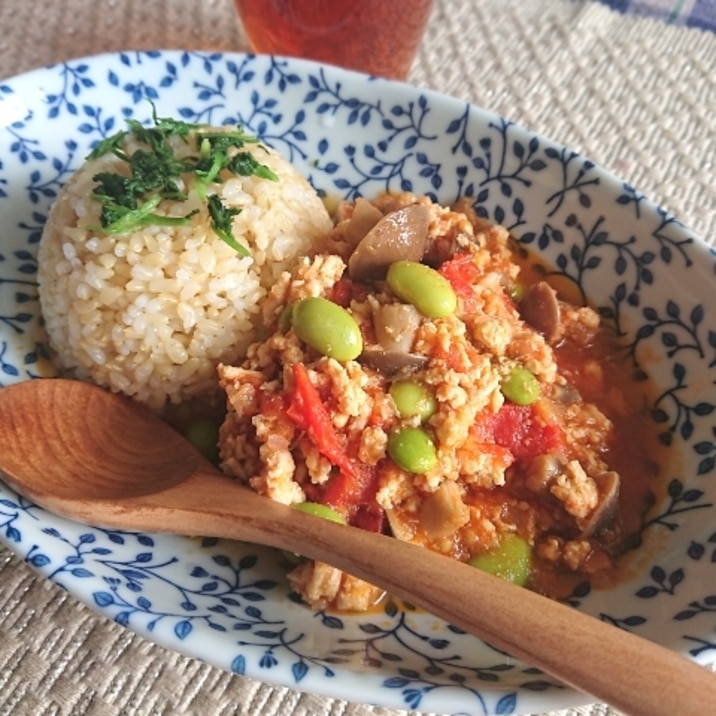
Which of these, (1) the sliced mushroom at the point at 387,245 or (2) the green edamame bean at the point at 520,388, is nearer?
(2) the green edamame bean at the point at 520,388

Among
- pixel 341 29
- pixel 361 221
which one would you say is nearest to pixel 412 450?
pixel 361 221

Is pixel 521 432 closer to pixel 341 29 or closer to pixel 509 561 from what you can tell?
pixel 509 561

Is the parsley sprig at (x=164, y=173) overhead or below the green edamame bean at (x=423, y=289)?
below

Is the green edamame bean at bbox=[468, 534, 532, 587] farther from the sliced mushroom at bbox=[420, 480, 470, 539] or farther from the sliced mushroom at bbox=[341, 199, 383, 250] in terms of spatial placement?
the sliced mushroom at bbox=[341, 199, 383, 250]

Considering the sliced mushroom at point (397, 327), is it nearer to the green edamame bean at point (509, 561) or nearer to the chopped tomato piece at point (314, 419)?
the chopped tomato piece at point (314, 419)

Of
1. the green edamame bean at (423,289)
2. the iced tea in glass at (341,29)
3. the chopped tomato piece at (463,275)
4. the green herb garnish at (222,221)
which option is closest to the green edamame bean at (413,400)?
the green edamame bean at (423,289)

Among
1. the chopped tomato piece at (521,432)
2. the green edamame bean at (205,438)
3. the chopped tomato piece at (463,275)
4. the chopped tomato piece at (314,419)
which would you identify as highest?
the chopped tomato piece at (463,275)
